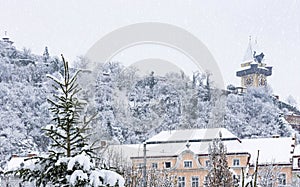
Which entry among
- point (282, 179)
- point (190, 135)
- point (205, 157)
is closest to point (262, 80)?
point (190, 135)

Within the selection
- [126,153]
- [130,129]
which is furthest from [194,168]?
[130,129]

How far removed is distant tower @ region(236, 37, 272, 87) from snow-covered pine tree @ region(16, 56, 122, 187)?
322ft

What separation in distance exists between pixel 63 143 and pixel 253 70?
99745mm

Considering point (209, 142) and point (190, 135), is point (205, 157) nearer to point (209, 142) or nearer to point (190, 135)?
point (209, 142)

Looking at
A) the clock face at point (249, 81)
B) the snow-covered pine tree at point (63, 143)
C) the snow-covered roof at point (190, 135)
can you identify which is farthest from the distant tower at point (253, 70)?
the snow-covered pine tree at point (63, 143)

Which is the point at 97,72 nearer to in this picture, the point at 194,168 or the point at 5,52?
the point at 5,52

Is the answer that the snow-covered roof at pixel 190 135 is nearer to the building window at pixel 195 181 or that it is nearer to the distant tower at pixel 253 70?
the building window at pixel 195 181

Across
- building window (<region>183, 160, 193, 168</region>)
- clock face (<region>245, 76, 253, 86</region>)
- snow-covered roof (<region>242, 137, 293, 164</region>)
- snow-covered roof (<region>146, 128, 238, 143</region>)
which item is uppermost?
clock face (<region>245, 76, 253, 86</region>)

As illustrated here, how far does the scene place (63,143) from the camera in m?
6.24

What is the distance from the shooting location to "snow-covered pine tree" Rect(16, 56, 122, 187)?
599 centimetres

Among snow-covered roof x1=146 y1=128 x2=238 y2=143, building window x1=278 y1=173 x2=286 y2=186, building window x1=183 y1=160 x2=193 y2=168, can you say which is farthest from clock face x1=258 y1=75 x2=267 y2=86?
building window x1=183 y1=160 x2=193 y2=168

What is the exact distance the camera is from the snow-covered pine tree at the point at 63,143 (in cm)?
599

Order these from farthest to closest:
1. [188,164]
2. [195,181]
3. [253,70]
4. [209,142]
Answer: [253,70]
[209,142]
[188,164]
[195,181]

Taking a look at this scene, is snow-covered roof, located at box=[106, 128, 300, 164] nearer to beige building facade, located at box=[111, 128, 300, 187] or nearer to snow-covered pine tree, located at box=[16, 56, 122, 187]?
beige building facade, located at box=[111, 128, 300, 187]
